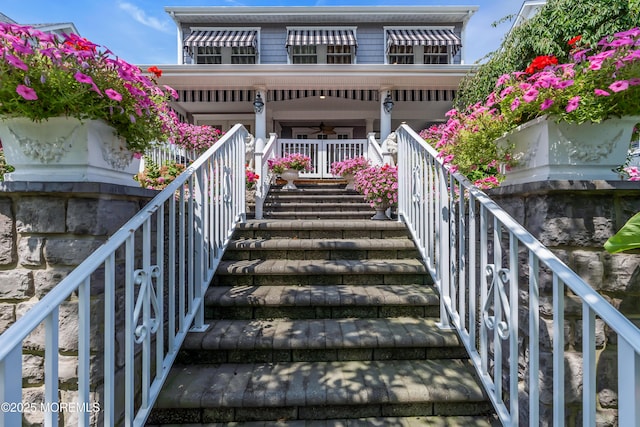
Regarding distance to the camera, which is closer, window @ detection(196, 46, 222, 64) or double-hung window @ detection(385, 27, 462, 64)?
double-hung window @ detection(385, 27, 462, 64)

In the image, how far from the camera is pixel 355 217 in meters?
4.32

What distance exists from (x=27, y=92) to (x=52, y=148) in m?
0.23

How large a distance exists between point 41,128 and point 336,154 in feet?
19.4

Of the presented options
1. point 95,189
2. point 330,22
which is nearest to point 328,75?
point 330,22

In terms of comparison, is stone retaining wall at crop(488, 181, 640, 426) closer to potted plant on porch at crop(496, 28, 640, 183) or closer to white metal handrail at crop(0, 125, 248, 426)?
potted plant on porch at crop(496, 28, 640, 183)

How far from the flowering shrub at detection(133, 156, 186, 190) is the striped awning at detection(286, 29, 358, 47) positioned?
613cm

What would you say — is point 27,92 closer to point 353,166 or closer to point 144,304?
point 144,304

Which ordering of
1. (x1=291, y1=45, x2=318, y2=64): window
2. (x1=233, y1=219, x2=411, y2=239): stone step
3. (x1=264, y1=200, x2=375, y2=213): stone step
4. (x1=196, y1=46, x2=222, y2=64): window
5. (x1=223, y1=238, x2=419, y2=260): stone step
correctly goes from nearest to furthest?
(x1=223, y1=238, x2=419, y2=260): stone step < (x1=233, y1=219, x2=411, y2=239): stone step < (x1=264, y1=200, x2=375, y2=213): stone step < (x1=291, y1=45, x2=318, y2=64): window < (x1=196, y1=46, x2=222, y2=64): window

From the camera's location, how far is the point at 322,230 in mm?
3184

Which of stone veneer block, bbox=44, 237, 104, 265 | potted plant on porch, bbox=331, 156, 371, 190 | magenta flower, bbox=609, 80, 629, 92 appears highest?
potted plant on porch, bbox=331, 156, 371, 190

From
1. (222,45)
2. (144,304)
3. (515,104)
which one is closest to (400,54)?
(222,45)

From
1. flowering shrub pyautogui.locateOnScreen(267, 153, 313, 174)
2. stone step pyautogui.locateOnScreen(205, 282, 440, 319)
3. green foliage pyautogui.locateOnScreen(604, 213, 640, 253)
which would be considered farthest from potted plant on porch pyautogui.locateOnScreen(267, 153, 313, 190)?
green foliage pyautogui.locateOnScreen(604, 213, 640, 253)

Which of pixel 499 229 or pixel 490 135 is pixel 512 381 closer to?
pixel 499 229

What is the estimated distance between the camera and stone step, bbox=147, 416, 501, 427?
61.9 inches
